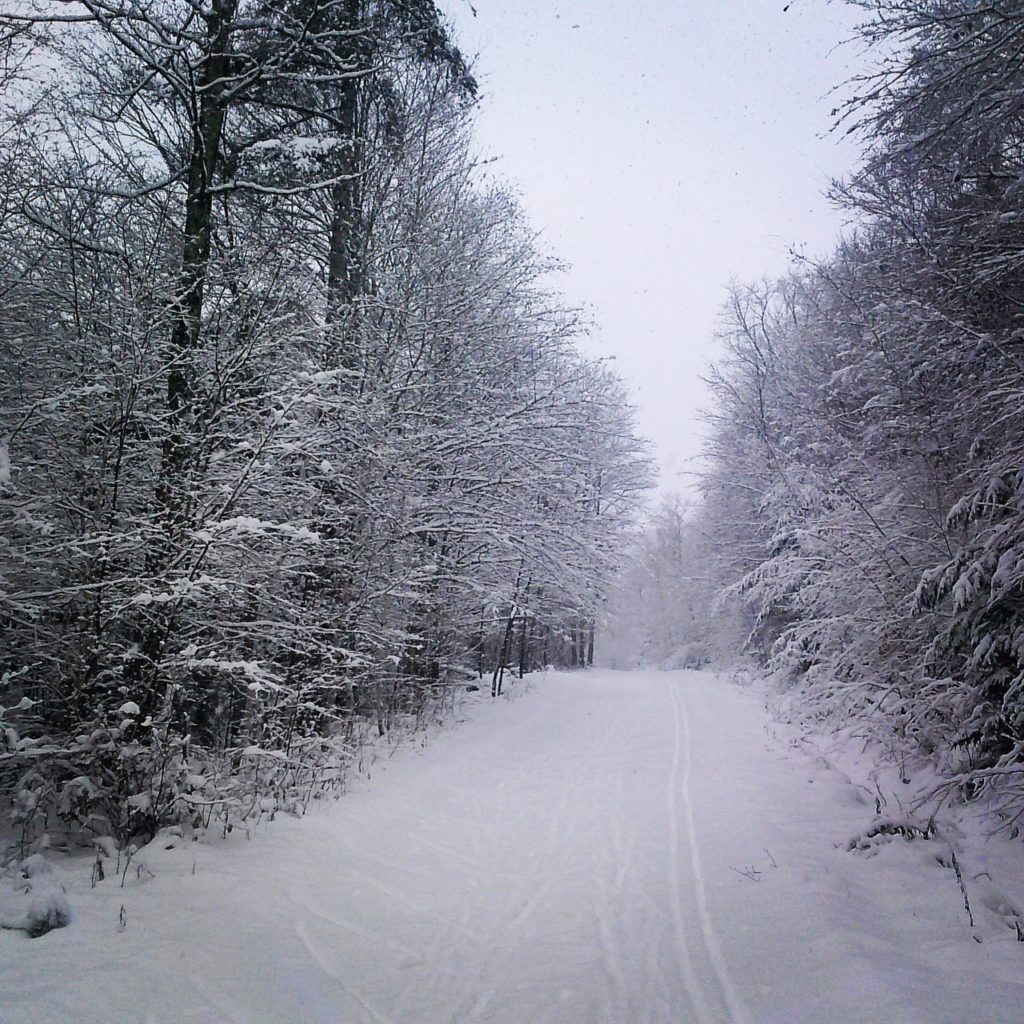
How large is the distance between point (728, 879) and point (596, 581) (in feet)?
29.7

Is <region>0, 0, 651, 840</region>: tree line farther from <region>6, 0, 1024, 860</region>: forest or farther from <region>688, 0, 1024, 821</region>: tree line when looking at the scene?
<region>688, 0, 1024, 821</region>: tree line

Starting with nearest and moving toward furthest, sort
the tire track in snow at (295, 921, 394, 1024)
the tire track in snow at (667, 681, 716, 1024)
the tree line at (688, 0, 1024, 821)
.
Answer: the tire track in snow at (295, 921, 394, 1024), the tire track in snow at (667, 681, 716, 1024), the tree line at (688, 0, 1024, 821)

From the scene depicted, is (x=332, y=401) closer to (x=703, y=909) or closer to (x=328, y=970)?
(x=328, y=970)

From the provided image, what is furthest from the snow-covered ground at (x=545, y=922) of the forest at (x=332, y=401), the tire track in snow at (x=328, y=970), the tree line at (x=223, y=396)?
the tree line at (x=223, y=396)

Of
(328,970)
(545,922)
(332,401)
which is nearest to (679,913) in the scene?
(545,922)

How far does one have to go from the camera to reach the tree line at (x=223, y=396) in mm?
5184

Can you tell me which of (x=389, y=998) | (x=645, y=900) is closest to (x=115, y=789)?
(x=389, y=998)

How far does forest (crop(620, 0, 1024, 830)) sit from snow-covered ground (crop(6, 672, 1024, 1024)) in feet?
3.62

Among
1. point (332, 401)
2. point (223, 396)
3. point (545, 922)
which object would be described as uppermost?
point (332, 401)

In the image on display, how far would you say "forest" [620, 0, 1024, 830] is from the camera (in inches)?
201

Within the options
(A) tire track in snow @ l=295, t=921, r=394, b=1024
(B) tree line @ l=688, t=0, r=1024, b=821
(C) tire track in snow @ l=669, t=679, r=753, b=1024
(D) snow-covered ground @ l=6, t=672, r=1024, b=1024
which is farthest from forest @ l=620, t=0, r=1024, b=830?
(A) tire track in snow @ l=295, t=921, r=394, b=1024

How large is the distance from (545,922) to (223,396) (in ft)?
15.9

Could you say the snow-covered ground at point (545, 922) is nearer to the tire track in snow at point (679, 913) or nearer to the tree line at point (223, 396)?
the tire track in snow at point (679, 913)

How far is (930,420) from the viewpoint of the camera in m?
6.80
